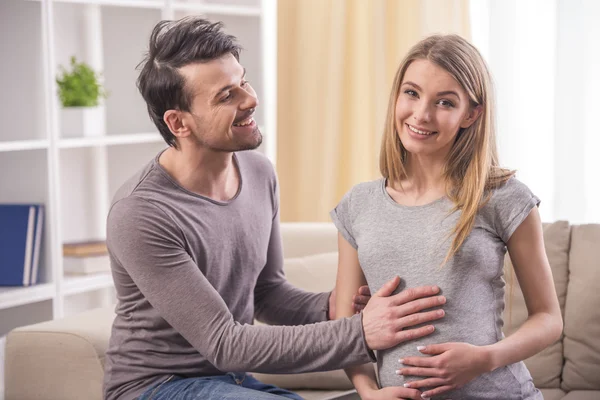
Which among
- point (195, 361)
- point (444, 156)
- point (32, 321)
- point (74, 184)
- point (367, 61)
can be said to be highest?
point (367, 61)

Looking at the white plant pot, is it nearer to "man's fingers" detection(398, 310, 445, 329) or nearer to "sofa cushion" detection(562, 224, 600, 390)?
"sofa cushion" detection(562, 224, 600, 390)

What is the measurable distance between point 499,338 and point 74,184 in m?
2.29

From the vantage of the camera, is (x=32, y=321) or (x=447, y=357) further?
(x=32, y=321)

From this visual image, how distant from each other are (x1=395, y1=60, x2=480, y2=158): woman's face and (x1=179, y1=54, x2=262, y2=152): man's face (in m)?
0.37

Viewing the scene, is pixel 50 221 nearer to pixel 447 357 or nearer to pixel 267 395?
pixel 267 395

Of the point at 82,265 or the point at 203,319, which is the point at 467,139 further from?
the point at 82,265

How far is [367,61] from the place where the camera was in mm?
3531

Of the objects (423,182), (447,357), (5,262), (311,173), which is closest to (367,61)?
(311,173)

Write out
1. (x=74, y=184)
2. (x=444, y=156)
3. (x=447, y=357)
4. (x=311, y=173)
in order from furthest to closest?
(x=311, y=173), (x=74, y=184), (x=444, y=156), (x=447, y=357)

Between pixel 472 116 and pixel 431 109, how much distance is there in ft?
0.33

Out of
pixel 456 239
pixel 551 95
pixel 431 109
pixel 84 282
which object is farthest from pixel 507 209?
pixel 84 282

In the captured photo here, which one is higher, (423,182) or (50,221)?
(423,182)

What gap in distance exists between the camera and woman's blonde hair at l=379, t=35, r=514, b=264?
1582mm

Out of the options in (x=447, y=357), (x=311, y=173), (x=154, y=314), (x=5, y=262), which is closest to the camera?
(x=447, y=357)
